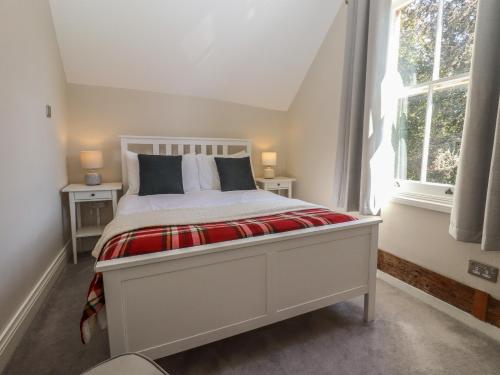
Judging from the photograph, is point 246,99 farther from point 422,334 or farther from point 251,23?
point 422,334

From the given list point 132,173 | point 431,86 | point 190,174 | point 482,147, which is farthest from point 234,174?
point 482,147

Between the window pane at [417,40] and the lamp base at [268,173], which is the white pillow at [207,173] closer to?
the lamp base at [268,173]

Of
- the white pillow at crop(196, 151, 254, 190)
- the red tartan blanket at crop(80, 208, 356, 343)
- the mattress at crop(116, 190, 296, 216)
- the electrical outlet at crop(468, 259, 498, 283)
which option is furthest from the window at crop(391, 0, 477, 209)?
the white pillow at crop(196, 151, 254, 190)

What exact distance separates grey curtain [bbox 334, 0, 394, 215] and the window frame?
0.12 m

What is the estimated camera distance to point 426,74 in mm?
2010

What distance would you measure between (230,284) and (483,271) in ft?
4.88

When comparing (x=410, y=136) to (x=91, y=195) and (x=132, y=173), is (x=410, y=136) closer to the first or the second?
(x=132, y=173)

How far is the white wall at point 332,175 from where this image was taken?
178 centimetres

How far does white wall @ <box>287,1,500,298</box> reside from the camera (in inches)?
70.2

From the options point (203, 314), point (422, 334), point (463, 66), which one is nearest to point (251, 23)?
point (463, 66)

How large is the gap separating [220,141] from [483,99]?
2414 millimetres

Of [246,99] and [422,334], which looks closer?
[422,334]

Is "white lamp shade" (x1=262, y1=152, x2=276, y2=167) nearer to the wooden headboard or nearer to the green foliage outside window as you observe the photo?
the wooden headboard

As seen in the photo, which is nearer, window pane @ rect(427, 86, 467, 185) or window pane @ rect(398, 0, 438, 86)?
window pane @ rect(427, 86, 467, 185)
